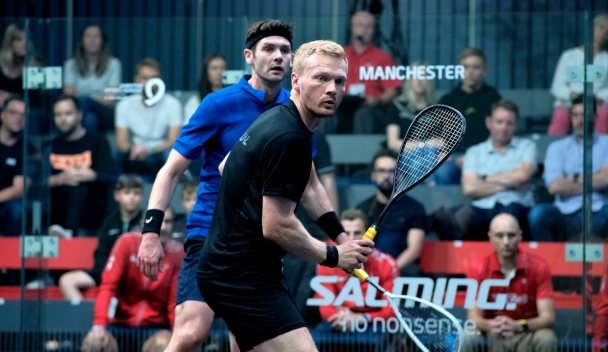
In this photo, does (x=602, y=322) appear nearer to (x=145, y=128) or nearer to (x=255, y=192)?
(x=145, y=128)

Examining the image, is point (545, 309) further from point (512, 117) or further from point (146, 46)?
point (146, 46)

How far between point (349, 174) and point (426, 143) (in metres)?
1.86

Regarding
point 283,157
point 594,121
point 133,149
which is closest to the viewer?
point 283,157

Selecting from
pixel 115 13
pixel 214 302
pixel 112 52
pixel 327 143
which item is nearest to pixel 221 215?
pixel 214 302

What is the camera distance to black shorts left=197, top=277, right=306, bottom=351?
4035 millimetres

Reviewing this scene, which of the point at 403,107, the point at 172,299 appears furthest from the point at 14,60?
the point at 403,107

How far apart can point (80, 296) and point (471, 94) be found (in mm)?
2684

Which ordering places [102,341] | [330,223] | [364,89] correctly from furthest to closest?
1. [102,341]
2. [364,89]
3. [330,223]

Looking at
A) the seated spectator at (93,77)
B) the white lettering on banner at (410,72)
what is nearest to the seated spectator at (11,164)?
the seated spectator at (93,77)

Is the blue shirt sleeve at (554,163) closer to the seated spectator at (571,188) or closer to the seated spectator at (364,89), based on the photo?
the seated spectator at (571,188)

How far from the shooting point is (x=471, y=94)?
6.61 metres

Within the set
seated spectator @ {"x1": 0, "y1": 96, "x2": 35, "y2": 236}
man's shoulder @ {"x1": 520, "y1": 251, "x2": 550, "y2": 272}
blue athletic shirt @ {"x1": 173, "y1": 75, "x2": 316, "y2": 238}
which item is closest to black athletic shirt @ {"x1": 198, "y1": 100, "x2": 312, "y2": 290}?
blue athletic shirt @ {"x1": 173, "y1": 75, "x2": 316, "y2": 238}

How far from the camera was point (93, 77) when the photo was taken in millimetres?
6973

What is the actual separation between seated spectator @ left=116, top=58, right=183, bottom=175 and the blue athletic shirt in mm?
1893
